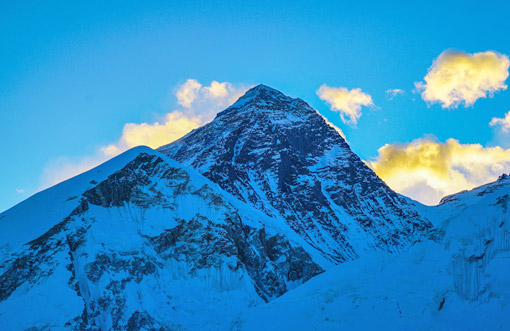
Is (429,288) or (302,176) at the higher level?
(302,176)

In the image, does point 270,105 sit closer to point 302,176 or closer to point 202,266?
point 302,176

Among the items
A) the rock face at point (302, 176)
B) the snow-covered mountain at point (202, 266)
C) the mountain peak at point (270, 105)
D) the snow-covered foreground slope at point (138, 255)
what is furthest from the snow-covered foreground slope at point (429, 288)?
the mountain peak at point (270, 105)

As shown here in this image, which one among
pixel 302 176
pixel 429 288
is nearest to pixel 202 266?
pixel 429 288

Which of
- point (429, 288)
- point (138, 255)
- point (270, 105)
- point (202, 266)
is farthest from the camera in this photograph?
point (270, 105)

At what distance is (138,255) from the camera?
55.9m

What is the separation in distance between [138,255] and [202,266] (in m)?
8.69

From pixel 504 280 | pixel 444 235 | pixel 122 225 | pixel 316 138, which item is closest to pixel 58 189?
pixel 122 225

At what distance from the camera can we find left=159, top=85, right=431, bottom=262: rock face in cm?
12350

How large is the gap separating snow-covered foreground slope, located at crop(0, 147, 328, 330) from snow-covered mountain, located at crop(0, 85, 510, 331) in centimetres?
15

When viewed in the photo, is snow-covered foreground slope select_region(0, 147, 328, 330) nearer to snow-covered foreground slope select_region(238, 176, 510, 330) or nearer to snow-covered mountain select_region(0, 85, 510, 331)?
snow-covered mountain select_region(0, 85, 510, 331)

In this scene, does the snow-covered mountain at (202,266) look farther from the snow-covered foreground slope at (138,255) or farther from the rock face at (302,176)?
the rock face at (302,176)

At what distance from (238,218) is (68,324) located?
31.3m

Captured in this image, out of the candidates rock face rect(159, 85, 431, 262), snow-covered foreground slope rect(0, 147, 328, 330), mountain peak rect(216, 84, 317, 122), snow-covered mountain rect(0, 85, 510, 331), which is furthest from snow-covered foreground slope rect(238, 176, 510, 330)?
mountain peak rect(216, 84, 317, 122)

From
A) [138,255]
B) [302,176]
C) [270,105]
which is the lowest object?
[138,255]
